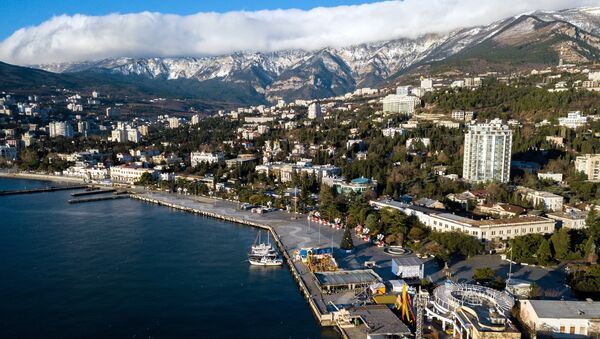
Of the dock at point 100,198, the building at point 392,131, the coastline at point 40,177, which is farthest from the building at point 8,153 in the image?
the building at point 392,131

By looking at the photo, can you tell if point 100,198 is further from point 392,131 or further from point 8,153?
point 8,153

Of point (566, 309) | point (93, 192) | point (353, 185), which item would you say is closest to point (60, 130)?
point (93, 192)

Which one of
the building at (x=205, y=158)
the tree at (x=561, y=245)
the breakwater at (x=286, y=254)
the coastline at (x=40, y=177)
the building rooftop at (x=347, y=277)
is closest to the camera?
the breakwater at (x=286, y=254)

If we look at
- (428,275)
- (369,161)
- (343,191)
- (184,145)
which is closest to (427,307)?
(428,275)

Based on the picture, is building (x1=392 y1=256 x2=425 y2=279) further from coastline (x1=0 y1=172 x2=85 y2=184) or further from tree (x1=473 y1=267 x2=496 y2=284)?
coastline (x1=0 y1=172 x2=85 y2=184)

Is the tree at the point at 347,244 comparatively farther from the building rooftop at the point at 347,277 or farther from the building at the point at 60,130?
the building at the point at 60,130

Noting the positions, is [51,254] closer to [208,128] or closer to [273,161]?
[273,161]

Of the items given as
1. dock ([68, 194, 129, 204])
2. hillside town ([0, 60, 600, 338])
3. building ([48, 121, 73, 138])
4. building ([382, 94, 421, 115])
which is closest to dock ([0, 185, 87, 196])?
hillside town ([0, 60, 600, 338])
